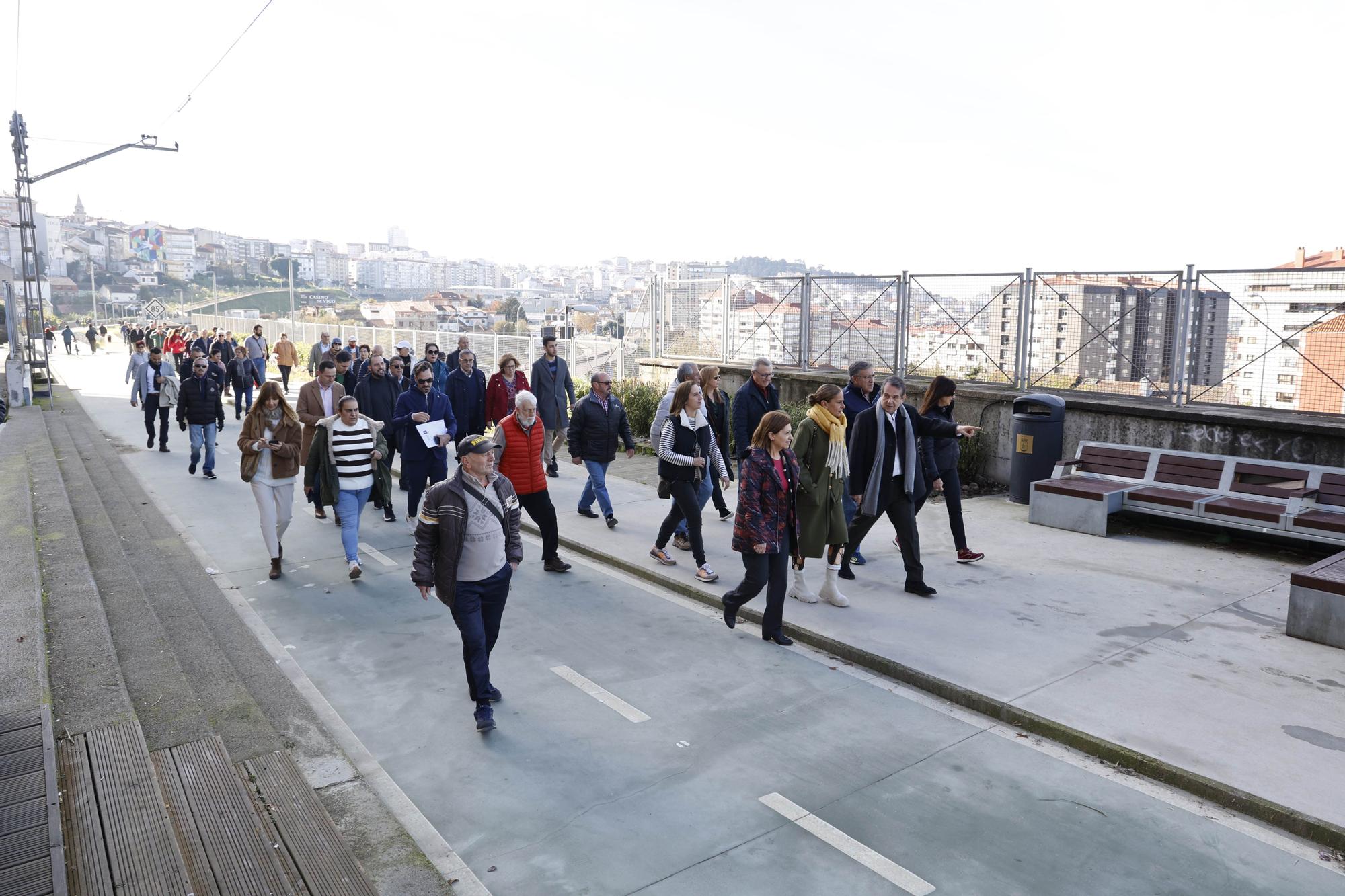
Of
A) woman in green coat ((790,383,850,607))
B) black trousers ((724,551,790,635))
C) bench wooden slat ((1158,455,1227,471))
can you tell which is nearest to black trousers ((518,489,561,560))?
black trousers ((724,551,790,635))

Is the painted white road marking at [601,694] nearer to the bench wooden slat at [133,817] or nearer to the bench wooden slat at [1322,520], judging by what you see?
the bench wooden slat at [133,817]

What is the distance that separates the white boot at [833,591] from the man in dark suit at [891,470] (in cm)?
49

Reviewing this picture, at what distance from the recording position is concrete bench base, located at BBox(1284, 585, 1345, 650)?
6.80m

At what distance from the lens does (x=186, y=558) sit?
9312 millimetres

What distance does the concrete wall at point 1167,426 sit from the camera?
9.97 metres

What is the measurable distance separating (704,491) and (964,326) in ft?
20.6

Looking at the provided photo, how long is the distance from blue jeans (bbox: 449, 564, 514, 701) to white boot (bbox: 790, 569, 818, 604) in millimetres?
2960

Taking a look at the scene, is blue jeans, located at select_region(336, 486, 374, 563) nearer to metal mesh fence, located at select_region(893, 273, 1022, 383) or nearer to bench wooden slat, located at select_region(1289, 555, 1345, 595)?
bench wooden slat, located at select_region(1289, 555, 1345, 595)

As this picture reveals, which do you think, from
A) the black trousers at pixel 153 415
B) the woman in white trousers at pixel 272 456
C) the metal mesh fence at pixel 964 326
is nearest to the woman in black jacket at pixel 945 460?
the metal mesh fence at pixel 964 326

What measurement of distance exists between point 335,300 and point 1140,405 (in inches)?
6112

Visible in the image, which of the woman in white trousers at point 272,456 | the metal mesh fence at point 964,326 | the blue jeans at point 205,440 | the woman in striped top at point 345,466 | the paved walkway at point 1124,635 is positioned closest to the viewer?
the paved walkway at point 1124,635

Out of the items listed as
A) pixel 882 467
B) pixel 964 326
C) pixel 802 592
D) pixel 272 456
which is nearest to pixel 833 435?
pixel 882 467

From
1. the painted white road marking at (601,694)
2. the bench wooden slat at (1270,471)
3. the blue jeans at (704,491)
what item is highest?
the bench wooden slat at (1270,471)

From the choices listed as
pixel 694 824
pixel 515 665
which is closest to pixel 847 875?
pixel 694 824
